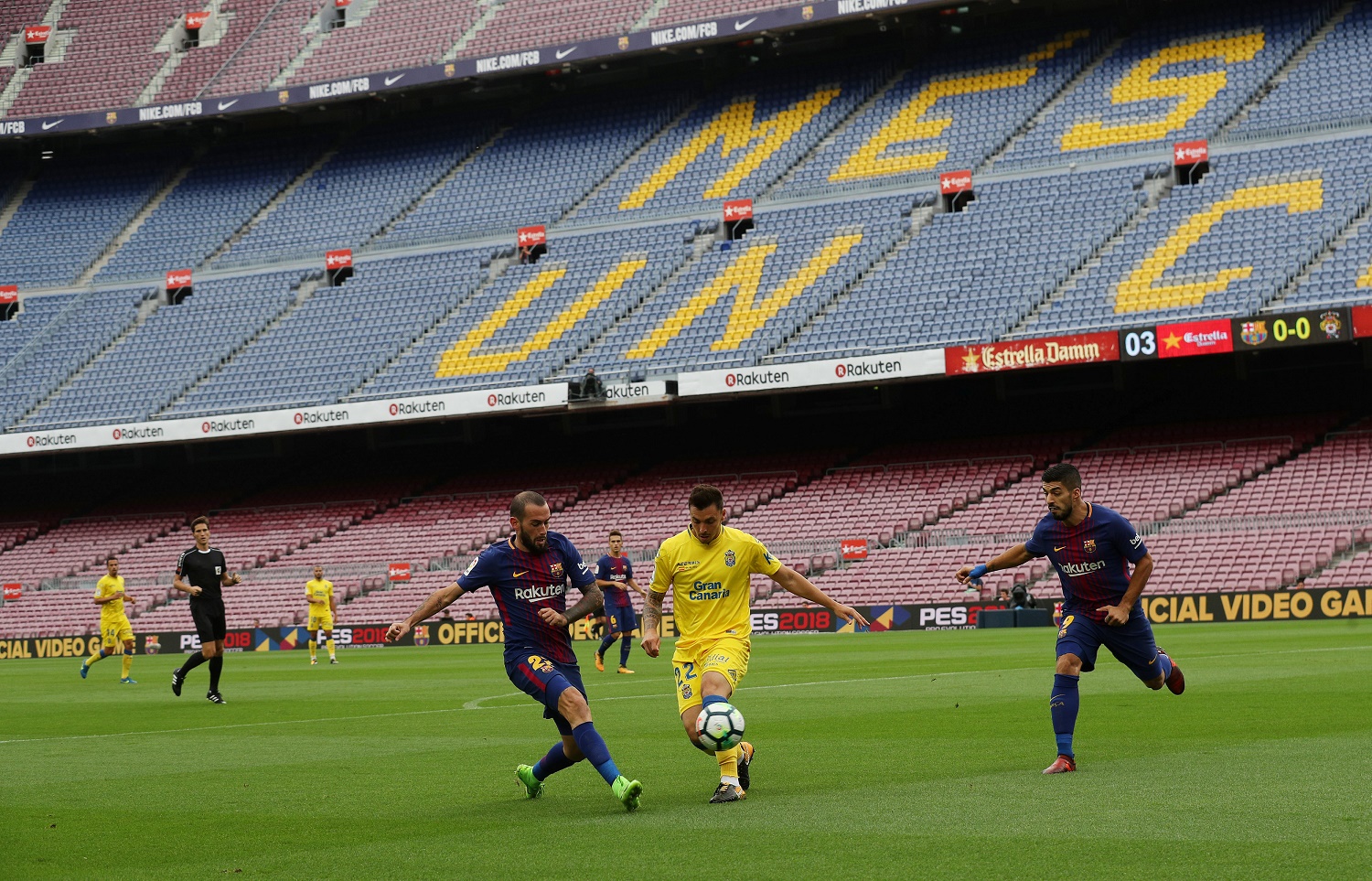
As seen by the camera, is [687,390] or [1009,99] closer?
[687,390]

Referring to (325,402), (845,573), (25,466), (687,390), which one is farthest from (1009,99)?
(25,466)

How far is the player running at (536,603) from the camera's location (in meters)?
10.7

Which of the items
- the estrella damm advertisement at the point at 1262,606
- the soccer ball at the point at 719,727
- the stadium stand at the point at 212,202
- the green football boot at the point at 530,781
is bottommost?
the estrella damm advertisement at the point at 1262,606

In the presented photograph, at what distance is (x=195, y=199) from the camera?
63.0 meters

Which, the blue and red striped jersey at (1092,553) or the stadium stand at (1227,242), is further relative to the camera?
the stadium stand at (1227,242)

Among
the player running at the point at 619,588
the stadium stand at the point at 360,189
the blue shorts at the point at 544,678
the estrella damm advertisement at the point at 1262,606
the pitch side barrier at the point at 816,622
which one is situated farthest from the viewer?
the stadium stand at the point at 360,189

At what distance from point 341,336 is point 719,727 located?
46273 mm

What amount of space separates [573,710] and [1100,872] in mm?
4156

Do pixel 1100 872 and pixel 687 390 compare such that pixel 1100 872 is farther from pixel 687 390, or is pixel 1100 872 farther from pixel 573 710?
pixel 687 390

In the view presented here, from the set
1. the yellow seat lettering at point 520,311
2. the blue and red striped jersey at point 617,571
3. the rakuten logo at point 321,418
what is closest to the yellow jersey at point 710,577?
the blue and red striped jersey at point 617,571

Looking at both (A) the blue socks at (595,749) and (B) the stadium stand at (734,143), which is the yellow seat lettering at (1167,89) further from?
(A) the blue socks at (595,749)

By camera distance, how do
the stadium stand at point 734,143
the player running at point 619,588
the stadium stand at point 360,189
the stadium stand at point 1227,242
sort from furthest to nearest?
the stadium stand at point 360,189 → the stadium stand at point 734,143 → the stadium stand at point 1227,242 → the player running at point 619,588

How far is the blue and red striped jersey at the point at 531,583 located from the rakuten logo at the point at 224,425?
138 feet

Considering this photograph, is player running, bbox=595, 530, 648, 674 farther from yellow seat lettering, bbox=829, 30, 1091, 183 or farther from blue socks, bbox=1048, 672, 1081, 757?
yellow seat lettering, bbox=829, 30, 1091, 183
